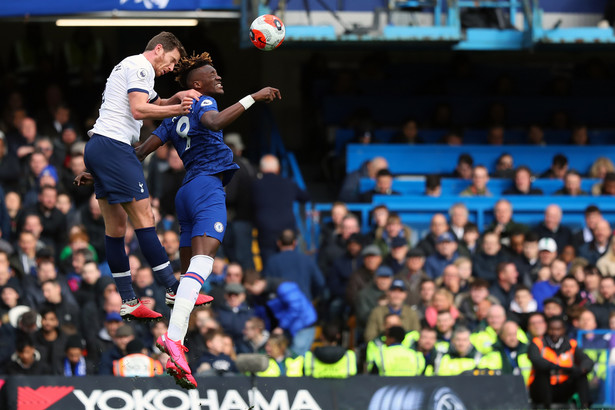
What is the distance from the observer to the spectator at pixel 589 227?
1622 centimetres

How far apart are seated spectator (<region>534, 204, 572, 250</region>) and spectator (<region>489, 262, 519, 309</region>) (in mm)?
1166

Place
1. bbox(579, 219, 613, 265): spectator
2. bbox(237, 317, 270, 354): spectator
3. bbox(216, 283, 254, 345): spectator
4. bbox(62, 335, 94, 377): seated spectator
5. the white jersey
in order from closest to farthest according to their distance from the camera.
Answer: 1. the white jersey
2. bbox(62, 335, 94, 377): seated spectator
3. bbox(237, 317, 270, 354): spectator
4. bbox(216, 283, 254, 345): spectator
5. bbox(579, 219, 613, 265): spectator

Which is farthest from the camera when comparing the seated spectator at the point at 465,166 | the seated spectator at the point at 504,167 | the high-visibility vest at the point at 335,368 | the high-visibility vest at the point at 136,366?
the seated spectator at the point at 504,167

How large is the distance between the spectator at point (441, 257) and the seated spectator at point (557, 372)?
2.04 m

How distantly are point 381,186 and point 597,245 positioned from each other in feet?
9.31

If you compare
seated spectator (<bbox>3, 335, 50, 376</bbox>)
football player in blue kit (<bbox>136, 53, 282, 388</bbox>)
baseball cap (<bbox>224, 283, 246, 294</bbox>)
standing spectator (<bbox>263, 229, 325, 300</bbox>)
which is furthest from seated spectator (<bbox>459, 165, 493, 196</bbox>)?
football player in blue kit (<bbox>136, 53, 282, 388</bbox>)

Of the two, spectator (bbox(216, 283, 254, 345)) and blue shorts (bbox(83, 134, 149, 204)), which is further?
spectator (bbox(216, 283, 254, 345))

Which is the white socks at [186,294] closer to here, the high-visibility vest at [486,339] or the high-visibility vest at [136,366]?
the high-visibility vest at [136,366]

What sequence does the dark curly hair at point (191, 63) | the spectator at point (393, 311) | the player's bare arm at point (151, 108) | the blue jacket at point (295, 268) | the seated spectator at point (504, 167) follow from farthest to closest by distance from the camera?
the seated spectator at point (504, 167) → the blue jacket at point (295, 268) → the spectator at point (393, 311) → the dark curly hair at point (191, 63) → the player's bare arm at point (151, 108)

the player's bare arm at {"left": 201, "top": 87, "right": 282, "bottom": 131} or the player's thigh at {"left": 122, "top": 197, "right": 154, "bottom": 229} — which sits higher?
the player's bare arm at {"left": 201, "top": 87, "right": 282, "bottom": 131}

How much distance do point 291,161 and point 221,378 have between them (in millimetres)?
5798

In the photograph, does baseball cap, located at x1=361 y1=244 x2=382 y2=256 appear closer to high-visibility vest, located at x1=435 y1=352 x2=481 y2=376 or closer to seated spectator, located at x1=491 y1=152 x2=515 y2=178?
high-visibility vest, located at x1=435 y1=352 x2=481 y2=376

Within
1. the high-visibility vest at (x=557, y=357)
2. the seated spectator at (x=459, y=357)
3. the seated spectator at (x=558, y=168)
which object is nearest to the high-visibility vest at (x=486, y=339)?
the seated spectator at (x=459, y=357)

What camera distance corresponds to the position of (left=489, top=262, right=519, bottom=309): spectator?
49.5 feet
